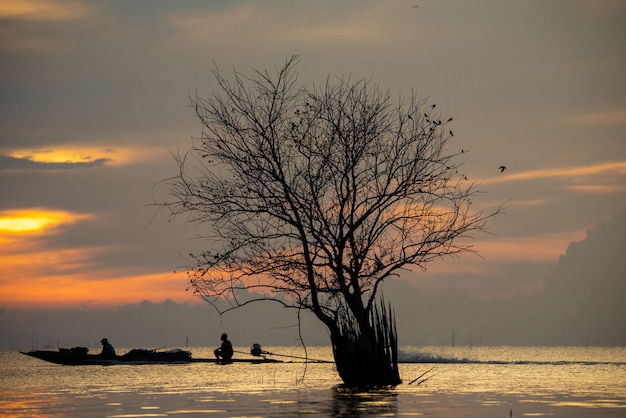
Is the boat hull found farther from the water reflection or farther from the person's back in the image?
the water reflection

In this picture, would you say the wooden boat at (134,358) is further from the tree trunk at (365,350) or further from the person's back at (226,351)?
the tree trunk at (365,350)

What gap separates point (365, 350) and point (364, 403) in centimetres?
374

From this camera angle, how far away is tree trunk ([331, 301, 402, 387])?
1202 inches

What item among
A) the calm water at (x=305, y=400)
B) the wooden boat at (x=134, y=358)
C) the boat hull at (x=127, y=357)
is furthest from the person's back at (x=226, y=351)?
the calm water at (x=305, y=400)

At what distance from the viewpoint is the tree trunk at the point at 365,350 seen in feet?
100

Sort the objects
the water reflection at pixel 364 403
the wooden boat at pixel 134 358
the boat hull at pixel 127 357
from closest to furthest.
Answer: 1. the water reflection at pixel 364 403
2. the wooden boat at pixel 134 358
3. the boat hull at pixel 127 357

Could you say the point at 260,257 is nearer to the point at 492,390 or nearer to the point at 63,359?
the point at 492,390

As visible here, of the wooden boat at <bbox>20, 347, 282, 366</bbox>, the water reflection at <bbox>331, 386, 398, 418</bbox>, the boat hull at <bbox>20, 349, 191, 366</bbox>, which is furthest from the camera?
the boat hull at <bbox>20, 349, 191, 366</bbox>

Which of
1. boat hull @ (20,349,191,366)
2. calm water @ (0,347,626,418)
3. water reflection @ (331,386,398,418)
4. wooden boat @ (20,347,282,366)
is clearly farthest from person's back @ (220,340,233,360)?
water reflection @ (331,386,398,418)

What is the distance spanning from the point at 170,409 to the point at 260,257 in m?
5.96

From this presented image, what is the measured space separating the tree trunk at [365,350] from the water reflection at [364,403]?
1.53 feet

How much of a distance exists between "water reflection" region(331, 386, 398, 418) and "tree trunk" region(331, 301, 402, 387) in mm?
465

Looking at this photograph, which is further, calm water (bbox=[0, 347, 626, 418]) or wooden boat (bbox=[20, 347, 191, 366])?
wooden boat (bbox=[20, 347, 191, 366])

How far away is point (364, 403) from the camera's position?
27.1m
